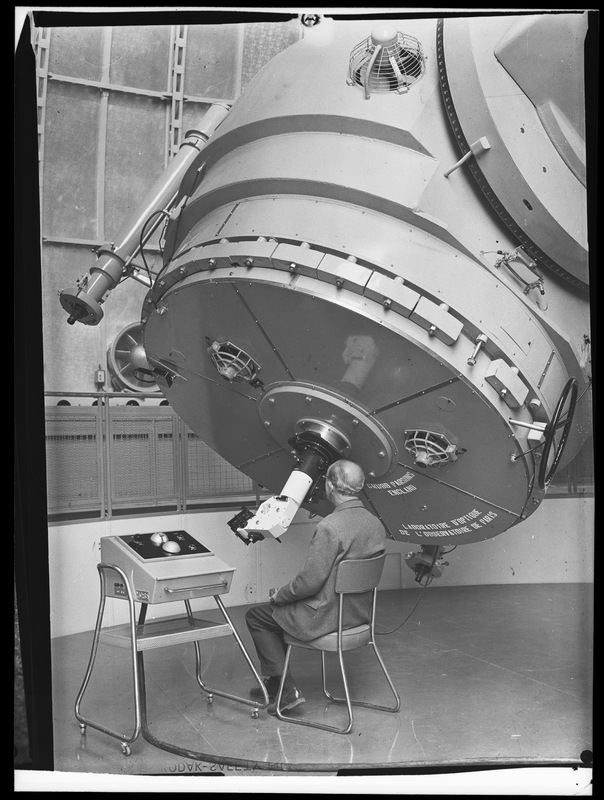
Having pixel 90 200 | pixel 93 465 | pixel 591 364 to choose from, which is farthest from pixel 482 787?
pixel 90 200

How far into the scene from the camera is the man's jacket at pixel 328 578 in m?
3.93

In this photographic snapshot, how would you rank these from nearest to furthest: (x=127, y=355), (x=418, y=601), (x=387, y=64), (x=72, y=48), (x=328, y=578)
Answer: (x=387, y=64) < (x=328, y=578) < (x=72, y=48) < (x=418, y=601) < (x=127, y=355)

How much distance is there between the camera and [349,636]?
13.1ft

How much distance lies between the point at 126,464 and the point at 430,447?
5.43ft

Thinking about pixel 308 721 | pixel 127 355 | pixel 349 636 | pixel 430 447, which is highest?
pixel 127 355

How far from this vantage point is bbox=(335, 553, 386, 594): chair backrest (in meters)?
3.90

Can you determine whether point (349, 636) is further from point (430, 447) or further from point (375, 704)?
point (430, 447)

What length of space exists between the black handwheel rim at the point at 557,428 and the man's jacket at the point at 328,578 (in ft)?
2.88

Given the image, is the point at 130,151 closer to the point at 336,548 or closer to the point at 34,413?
the point at 34,413

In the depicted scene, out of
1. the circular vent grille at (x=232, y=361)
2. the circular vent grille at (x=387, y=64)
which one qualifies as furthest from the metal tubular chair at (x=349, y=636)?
the circular vent grille at (x=387, y=64)

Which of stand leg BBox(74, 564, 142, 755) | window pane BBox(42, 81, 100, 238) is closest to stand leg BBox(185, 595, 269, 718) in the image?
stand leg BBox(74, 564, 142, 755)

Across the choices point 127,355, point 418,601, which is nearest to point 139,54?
point 127,355

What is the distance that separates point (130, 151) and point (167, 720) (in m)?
3.09

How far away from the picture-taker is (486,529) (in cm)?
427
